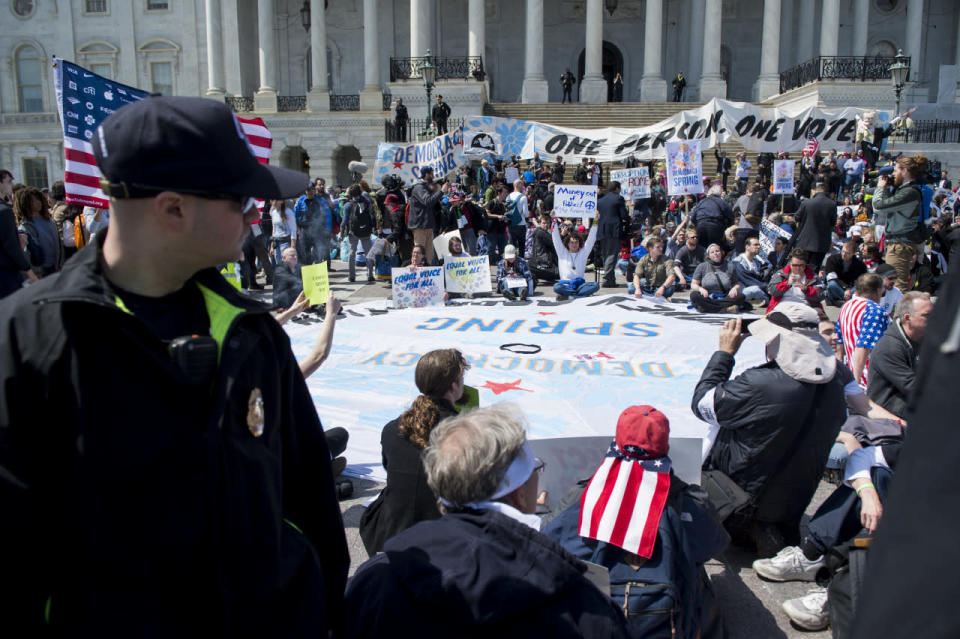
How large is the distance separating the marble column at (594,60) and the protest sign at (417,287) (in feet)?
74.1

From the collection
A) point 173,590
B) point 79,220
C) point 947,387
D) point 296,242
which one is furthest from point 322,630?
point 296,242

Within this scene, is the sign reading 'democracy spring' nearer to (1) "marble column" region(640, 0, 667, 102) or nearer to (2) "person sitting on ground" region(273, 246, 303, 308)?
(2) "person sitting on ground" region(273, 246, 303, 308)

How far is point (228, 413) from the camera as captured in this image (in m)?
1.28

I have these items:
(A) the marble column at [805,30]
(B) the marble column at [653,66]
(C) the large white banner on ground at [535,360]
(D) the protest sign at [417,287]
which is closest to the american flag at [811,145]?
(C) the large white banner on ground at [535,360]

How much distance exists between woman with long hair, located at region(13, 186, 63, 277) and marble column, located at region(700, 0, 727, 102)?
28.1 meters

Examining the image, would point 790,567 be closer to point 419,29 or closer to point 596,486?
point 596,486

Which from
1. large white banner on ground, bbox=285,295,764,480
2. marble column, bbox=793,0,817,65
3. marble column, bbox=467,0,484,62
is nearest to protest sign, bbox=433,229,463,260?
large white banner on ground, bbox=285,295,764,480

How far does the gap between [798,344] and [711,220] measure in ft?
27.8

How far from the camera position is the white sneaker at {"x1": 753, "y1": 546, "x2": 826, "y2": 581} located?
132 inches

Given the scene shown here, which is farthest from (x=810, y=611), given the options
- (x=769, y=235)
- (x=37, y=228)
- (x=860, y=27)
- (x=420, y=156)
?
(x=860, y=27)

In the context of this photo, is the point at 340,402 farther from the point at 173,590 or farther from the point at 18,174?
the point at 18,174

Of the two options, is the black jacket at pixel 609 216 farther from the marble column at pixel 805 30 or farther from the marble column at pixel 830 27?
the marble column at pixel 805 30

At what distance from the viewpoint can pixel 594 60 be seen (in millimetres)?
30797

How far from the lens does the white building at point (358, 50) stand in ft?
101
